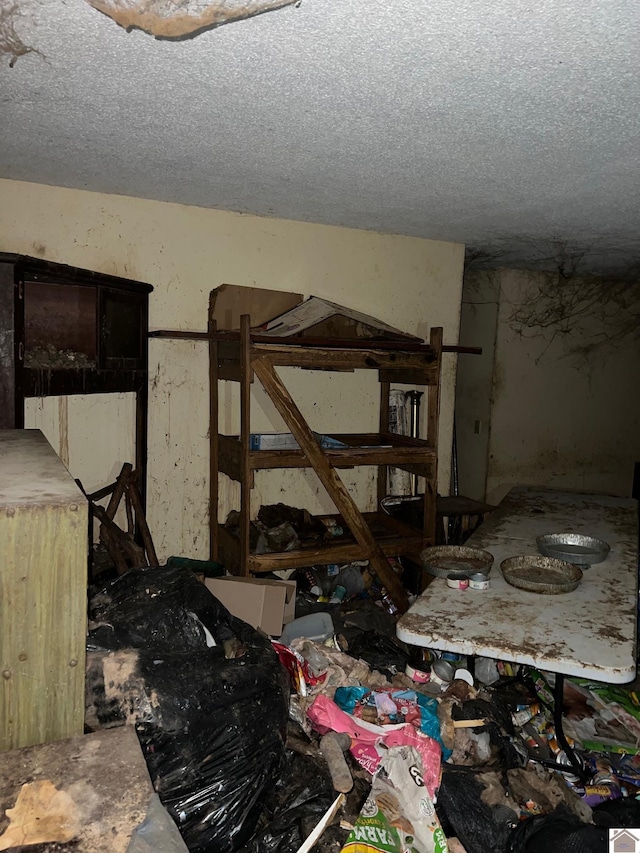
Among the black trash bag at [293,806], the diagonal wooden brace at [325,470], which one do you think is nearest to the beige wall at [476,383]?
the diagonal wooden brace at [325,470]

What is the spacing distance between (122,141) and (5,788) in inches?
94.5

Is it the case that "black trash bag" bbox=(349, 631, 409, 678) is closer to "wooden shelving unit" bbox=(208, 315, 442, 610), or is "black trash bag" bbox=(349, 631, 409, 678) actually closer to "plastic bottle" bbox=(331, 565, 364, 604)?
A: "wooden shelving unit" bbox=(208, 315, 442, 610)

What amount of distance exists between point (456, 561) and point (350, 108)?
1932 mm

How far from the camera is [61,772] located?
39.1 inches

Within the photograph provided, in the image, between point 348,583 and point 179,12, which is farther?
point 348,583

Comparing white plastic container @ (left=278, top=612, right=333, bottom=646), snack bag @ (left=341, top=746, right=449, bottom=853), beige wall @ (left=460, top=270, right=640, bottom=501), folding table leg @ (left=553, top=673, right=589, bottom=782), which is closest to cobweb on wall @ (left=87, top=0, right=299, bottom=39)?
snack bag @ (left=341, top=746, right=449, bottom=853)

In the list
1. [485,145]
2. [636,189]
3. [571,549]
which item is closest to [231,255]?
[485,145]

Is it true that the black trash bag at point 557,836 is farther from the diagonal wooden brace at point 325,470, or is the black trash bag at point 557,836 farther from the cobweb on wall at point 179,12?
the cobweb on wall at point 179,12

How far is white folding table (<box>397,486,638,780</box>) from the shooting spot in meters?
2.01

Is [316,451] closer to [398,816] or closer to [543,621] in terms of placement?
[543,621]

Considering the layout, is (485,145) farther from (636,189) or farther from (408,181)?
(636,189)

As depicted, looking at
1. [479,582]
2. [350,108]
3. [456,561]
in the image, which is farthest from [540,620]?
[350,108]

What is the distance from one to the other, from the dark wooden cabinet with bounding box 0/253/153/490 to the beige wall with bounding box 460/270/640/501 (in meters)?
3.56

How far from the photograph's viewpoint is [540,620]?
7.42 ft
